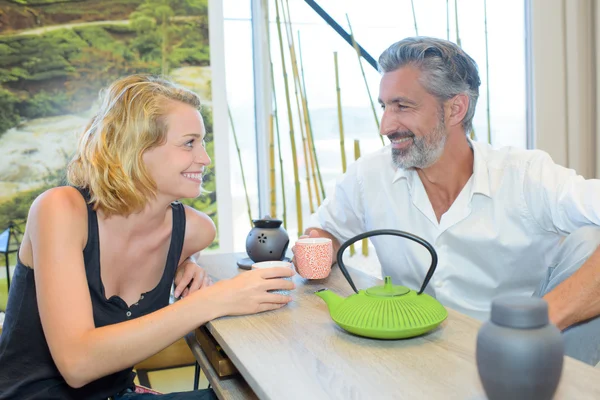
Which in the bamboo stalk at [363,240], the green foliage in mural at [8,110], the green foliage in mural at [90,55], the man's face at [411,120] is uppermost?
the green foliage in mural at [90,55]

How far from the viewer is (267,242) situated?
5.00 ft

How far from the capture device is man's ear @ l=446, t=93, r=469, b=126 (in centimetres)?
170

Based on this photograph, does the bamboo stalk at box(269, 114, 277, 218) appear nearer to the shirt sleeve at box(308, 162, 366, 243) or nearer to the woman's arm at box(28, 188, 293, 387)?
the shirt sleeve at box(308, 162, 366, 243)

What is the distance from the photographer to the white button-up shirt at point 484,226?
1.51 meters

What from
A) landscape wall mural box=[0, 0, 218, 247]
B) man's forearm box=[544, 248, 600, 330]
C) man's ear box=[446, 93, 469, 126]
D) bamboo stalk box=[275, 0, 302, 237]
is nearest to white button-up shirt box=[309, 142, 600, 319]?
man's ear box=[446, 93, 469, 126]

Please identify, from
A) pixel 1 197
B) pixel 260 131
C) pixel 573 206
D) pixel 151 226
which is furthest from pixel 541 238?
pixel 1 197

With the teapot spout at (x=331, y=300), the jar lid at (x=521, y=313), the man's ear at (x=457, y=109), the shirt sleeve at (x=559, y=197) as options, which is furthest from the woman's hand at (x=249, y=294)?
the man's ear at (x=457, y=109)

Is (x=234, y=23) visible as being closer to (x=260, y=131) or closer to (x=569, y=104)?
(x=260, y=131)

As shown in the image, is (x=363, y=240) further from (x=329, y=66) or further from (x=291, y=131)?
(x=329, y=66)

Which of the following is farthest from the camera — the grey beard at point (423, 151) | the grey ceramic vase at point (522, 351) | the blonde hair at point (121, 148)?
the grey beard at point (423, 151)

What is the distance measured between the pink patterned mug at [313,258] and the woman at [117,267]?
19cm

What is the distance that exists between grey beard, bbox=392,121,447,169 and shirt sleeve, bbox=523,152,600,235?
0.26m

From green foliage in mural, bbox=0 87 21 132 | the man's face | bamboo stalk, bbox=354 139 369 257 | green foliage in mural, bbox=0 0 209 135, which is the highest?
green foliage in mural, bbox=0 0 209 135

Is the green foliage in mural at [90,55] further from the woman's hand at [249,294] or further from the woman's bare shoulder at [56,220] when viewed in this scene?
the woman's hand at [249,294]
